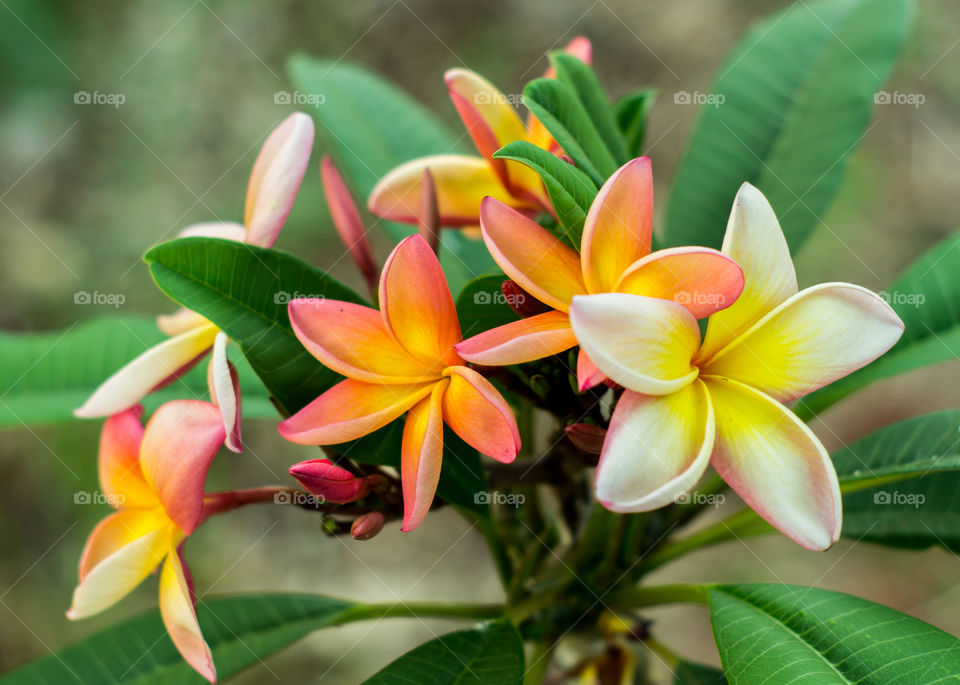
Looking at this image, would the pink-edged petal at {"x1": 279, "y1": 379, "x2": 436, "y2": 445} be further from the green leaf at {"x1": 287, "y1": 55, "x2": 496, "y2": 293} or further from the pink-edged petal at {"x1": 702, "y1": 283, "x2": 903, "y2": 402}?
the green leaf at {"x1": 287, "y1": 55, "x2": 496, "y2": 293}

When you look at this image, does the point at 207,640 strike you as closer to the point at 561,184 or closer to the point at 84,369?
the point at 84,369

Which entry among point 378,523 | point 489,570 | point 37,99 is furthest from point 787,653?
point 37,99

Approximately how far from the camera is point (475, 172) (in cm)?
71

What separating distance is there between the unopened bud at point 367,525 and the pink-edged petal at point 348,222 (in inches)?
10.1

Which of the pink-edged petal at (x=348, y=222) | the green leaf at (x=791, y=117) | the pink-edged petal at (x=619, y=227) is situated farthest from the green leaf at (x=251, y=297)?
the green leaf at (x=791, y=117)

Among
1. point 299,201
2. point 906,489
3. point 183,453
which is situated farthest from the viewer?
point 299,201

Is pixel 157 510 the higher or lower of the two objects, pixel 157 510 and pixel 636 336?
the lower

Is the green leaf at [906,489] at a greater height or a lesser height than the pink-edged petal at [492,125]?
lesser

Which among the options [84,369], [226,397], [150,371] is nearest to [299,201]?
[84,369]

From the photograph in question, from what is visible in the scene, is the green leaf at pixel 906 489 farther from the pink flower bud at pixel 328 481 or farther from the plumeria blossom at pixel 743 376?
the pink flower bud at pixel 328 481

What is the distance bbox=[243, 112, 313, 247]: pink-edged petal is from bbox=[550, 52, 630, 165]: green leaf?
23cm

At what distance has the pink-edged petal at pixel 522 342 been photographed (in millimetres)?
471

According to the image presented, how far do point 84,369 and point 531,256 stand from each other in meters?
0.72

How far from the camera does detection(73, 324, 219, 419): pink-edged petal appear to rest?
63 centimetres
